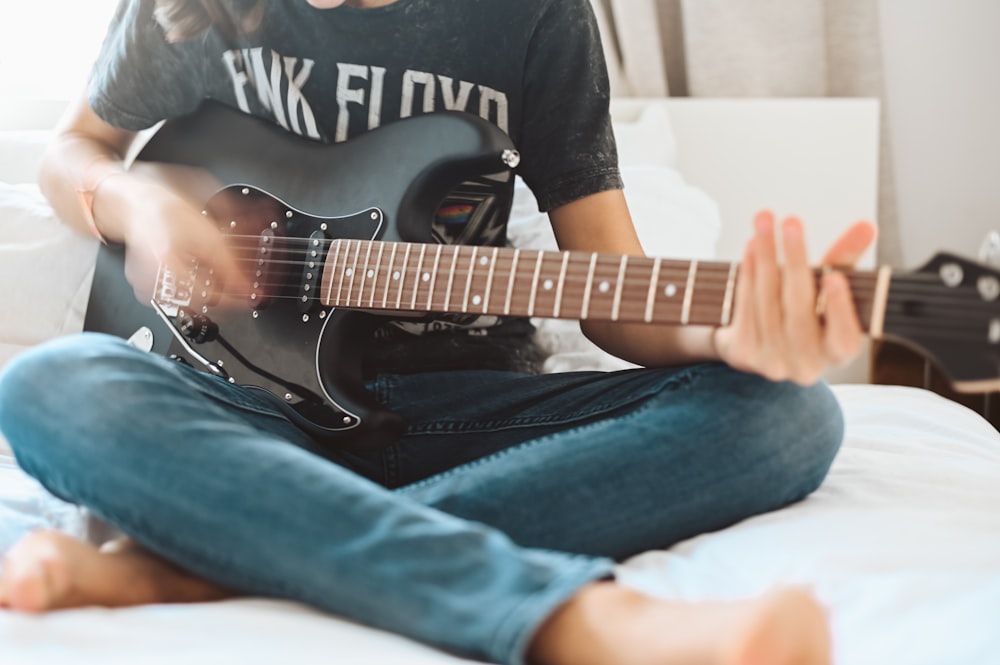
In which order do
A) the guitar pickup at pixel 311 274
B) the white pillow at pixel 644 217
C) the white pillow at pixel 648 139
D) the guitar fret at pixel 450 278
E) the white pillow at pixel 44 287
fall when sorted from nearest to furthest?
the guitar fret at pixel 450 278, the guitar pickup at pixel 311 274, the white pillow at pixel 44 287, the white pillow at pixel 644 217, the white pillow at pixel 648 139

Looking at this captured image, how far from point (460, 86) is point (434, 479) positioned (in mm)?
466

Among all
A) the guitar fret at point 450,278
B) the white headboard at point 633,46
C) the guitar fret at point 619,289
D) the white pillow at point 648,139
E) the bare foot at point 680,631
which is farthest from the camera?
the white headboard at point 633,46

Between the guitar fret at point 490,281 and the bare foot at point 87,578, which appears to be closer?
the bare foot at point 87,578

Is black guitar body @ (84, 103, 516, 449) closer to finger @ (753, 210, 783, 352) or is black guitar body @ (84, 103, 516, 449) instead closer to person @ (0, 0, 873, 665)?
person @ (0, 0, 873, 665)

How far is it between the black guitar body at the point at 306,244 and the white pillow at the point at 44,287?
23 cm

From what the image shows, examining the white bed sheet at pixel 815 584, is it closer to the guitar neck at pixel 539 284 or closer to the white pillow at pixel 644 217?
the guitar neck at pixel 539 284

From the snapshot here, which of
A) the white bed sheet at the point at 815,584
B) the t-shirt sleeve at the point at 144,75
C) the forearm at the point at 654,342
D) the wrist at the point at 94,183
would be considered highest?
the t-shirt sleeve at the point at 144,75

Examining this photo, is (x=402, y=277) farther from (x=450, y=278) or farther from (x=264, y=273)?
(x=264, y=273)

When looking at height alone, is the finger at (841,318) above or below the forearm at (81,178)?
below

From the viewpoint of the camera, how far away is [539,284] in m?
0.79

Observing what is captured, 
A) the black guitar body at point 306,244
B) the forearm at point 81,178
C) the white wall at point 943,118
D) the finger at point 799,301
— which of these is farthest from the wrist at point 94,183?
the white wall at point 943,118

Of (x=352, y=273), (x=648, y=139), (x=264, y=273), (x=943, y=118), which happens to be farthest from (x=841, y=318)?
(x=943, y=118)

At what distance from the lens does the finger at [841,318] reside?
641 mm

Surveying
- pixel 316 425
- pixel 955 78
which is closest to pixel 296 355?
pixel 316 425
